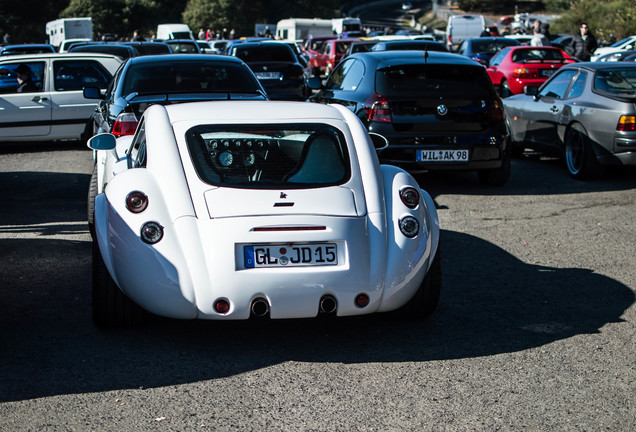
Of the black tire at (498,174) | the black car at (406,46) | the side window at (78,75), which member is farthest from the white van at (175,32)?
the black tire at (498,174)

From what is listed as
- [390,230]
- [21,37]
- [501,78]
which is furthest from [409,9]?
[390,230]

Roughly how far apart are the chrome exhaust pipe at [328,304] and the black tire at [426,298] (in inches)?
27.0

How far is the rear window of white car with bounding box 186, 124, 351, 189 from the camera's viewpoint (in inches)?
200

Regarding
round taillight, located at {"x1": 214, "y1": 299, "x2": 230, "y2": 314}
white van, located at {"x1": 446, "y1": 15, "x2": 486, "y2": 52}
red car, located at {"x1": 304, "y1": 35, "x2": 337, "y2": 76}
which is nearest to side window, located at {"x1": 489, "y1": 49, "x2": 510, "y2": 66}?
red car, located at {"x1": 304, "y1": 35, "x2": 337, "y2": 76}

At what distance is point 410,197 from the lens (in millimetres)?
5148

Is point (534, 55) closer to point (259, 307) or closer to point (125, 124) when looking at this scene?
point (125, 124)

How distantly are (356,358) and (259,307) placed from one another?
23.2 inches

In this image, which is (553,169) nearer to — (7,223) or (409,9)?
(7,223)

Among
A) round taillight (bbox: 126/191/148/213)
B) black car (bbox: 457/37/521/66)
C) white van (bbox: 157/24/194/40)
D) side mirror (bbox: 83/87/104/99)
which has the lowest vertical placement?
white van (bbox: 157/24/194/40)

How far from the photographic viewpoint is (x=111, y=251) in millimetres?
4891

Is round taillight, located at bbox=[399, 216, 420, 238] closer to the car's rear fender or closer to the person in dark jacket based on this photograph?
the car's rear fender

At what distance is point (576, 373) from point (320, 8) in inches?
3615

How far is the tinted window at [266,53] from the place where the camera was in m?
21.3

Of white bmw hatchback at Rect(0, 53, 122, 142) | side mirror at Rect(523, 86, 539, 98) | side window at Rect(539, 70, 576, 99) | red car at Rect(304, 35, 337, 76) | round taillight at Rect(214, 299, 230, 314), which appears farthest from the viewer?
red car at Rect(304, 35, 337, 76)
